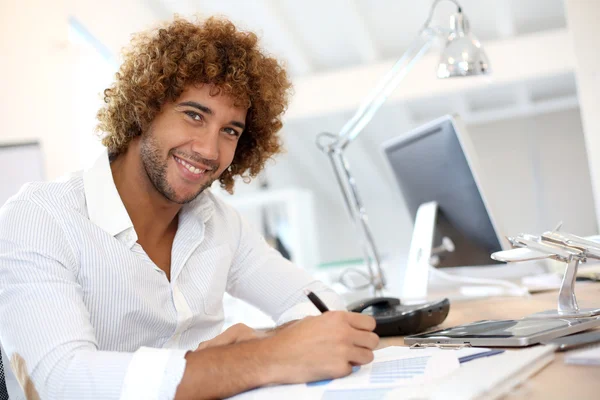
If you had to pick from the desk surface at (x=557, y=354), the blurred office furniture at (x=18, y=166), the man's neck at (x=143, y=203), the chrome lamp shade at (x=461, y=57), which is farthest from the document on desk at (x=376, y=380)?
the blurred office furniture at (x=18, y=166)

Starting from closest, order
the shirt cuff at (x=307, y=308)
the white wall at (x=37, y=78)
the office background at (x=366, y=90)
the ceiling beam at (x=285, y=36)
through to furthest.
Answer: the shirt cuff at (x=307, y=308) < the white wall at (x=37, y=78) < the office background at (x=366, y=90) < the ceiling beam at (x=285, y=36)

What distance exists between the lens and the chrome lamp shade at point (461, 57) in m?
2.17

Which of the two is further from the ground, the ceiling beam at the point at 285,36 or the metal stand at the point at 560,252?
the ceiling beam at the point at 285,36

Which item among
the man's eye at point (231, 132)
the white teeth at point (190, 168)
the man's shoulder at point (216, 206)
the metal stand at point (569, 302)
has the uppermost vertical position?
the man's eye at point (231, 132)

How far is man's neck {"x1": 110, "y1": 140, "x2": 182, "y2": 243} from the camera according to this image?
1.42m

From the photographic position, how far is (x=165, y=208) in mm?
1483

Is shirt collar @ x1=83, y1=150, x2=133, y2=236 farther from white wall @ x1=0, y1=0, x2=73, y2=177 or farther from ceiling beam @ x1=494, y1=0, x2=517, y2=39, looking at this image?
ceiling beam @ x1=494, y1=0, x2=517, y2=39

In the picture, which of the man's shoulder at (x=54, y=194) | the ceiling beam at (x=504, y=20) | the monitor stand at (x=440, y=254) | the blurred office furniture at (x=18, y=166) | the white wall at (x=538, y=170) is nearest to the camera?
the man's shoulder at (x=54, y=194)

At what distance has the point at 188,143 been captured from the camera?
1.46 metres

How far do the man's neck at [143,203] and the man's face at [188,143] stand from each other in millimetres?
20

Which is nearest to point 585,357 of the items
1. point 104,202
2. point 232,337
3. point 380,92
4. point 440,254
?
point 232,337

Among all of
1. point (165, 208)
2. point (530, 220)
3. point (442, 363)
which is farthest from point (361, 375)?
point (530, 220)

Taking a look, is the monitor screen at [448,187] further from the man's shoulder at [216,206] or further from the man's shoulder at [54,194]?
the man's shoulder at [54,194]

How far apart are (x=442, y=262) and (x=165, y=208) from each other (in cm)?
102
